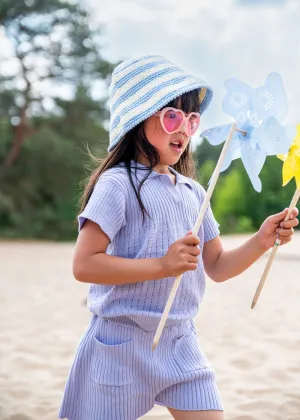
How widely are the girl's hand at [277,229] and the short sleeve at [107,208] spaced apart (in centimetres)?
A: 36

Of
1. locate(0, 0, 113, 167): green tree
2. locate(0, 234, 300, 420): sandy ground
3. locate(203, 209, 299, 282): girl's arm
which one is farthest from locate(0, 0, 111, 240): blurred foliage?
locate(203, 209, 299, 282): girl's arm

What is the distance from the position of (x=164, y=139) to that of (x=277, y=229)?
0.36 m

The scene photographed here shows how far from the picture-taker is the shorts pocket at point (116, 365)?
1768 millimetres

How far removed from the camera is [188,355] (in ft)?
5.99

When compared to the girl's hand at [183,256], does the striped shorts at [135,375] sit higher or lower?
lower

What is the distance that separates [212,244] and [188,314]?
10.2 inches

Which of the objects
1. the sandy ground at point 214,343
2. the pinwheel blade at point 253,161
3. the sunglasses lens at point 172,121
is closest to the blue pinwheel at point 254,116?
the pinwheel blade at point 253,161

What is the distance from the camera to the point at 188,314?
5.99 ft

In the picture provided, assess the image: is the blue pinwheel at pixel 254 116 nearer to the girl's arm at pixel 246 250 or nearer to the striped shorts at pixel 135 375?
the girl's arm at pixel 246 250

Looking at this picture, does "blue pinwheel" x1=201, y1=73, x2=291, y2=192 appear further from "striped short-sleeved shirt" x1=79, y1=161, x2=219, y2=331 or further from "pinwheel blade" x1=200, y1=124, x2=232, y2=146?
"striped short-sleeved shirt" x1=79, y1=161, x2=219, y2=331

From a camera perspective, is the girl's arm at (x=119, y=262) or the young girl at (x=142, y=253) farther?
the young girl at (x=142, y=253)

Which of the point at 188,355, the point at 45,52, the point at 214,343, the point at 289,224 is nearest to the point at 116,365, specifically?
the point at 188,355

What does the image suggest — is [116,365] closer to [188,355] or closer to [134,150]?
[188,355]

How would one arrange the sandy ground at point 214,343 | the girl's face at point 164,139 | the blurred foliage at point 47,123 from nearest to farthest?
the girl's face at point 164,139 → the sandy ground at point 214,343 → the blurred foliage at point 47,123
